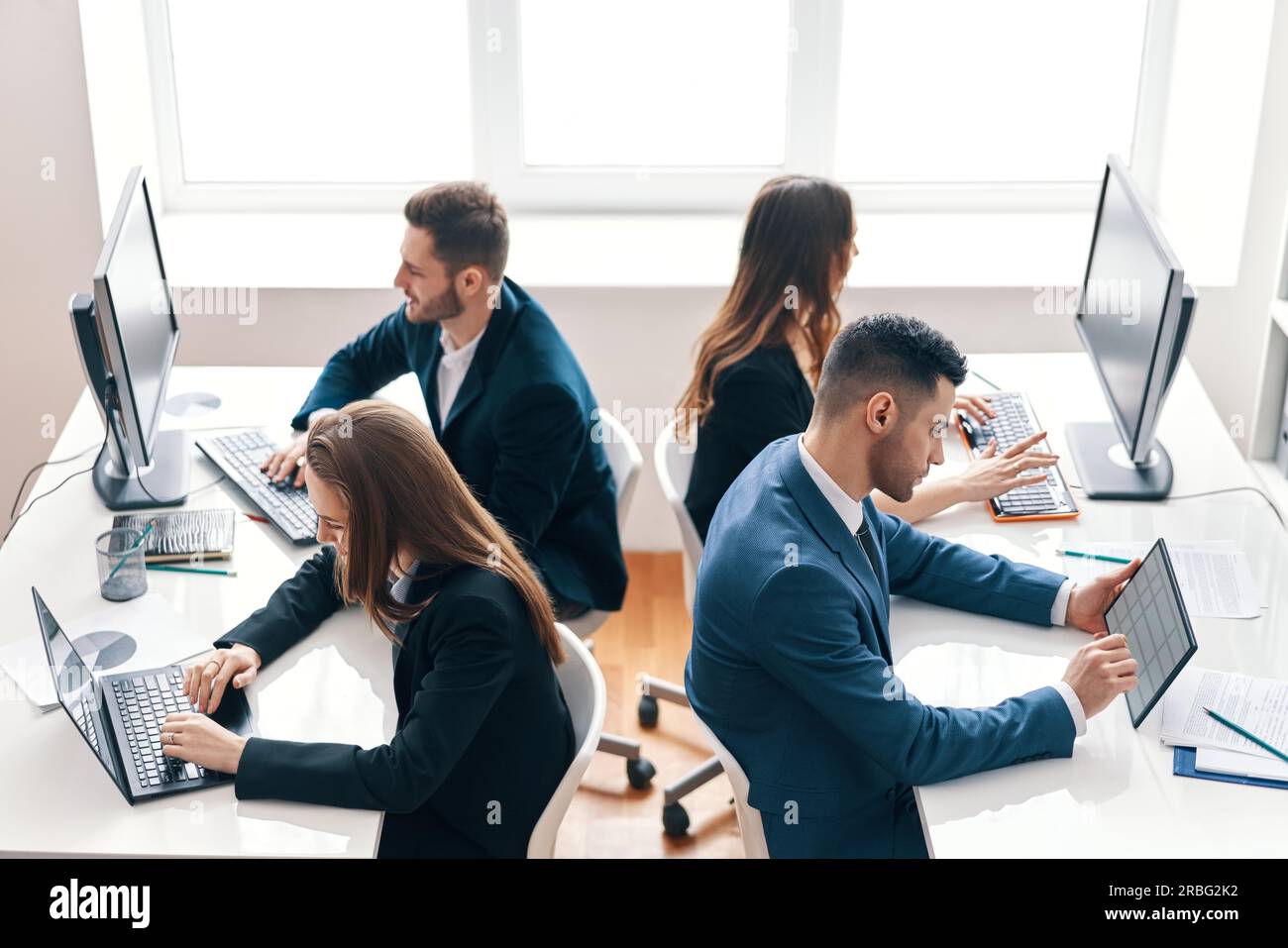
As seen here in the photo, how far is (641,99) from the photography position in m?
4.05

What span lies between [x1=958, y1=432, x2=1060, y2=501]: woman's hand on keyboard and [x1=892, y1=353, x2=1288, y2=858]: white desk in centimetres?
5

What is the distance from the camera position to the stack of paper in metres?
2.00

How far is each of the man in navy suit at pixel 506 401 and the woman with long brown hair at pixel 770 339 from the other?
0.22 m

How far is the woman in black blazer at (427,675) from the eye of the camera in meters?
1.97

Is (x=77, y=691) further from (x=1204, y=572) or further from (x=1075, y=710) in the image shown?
(x=1204, y=572)

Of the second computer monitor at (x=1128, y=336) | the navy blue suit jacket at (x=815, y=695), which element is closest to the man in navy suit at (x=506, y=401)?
the navy blue suit jacket at (x=815, y=695)

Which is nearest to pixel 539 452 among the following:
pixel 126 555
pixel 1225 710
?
pixel 126 555

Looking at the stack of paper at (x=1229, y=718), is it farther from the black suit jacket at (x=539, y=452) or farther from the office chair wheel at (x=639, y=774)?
the office chair wheel at (x=639, y=774)

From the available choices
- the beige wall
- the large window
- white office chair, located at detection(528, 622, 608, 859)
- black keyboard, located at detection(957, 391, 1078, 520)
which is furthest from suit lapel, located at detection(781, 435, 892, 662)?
the beige wall

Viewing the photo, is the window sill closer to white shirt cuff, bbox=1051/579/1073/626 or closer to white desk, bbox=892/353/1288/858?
white desk, bbox=892/353/1288/858

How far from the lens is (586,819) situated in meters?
3.06

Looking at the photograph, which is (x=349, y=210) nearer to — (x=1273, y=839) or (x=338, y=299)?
(x=338, y=299)

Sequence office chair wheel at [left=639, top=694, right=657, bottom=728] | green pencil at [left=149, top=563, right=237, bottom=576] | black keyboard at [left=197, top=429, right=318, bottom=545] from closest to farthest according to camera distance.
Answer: green pencil at [left=149, top=563, right=237, bottom=576], black keyboard at [left=197, top=429, right=318, bottom=545], office chair wheel at [left=639, top=694, right=657, bottom=728]

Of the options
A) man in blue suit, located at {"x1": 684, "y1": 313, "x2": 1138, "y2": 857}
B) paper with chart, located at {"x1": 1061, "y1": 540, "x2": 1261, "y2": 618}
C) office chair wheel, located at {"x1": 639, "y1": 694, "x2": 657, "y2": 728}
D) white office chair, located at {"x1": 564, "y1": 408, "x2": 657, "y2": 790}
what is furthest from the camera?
office chair wheel, located at {"x1": 639, "y1": 694, "x2": 657, "y2": 728}
